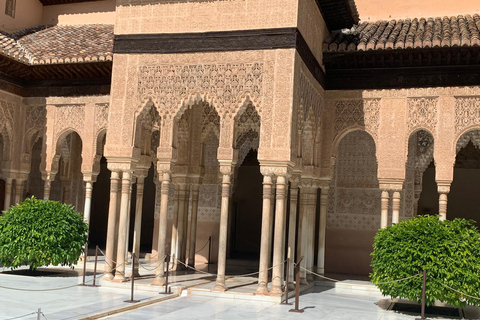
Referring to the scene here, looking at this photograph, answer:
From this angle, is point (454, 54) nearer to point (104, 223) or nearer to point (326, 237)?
point (326, 237)

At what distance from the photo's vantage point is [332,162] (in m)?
12.0

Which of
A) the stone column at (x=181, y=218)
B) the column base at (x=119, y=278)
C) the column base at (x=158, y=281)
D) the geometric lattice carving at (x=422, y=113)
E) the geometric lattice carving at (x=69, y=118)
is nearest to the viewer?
the column base at (x=158, y=281)

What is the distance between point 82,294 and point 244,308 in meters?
2.58

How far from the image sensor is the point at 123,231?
1049 cm

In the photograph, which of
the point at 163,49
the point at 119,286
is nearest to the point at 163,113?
the point at 163,49

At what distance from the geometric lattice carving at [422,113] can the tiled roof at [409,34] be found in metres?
1.05

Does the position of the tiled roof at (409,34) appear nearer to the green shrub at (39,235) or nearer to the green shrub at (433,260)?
the green shrub at (433,260)

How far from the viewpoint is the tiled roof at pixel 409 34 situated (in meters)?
10.9

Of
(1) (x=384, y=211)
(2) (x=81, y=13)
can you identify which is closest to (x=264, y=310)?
(1) (x=384, y=211)

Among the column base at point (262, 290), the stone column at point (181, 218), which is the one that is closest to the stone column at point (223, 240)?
the column base at point (262, 290)

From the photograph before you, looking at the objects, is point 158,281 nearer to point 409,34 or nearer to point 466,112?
point 466,112

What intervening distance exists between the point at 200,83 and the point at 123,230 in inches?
113

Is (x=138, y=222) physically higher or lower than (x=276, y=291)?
higher

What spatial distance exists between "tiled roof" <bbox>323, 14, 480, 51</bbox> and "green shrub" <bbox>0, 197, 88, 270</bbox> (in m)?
6.07
